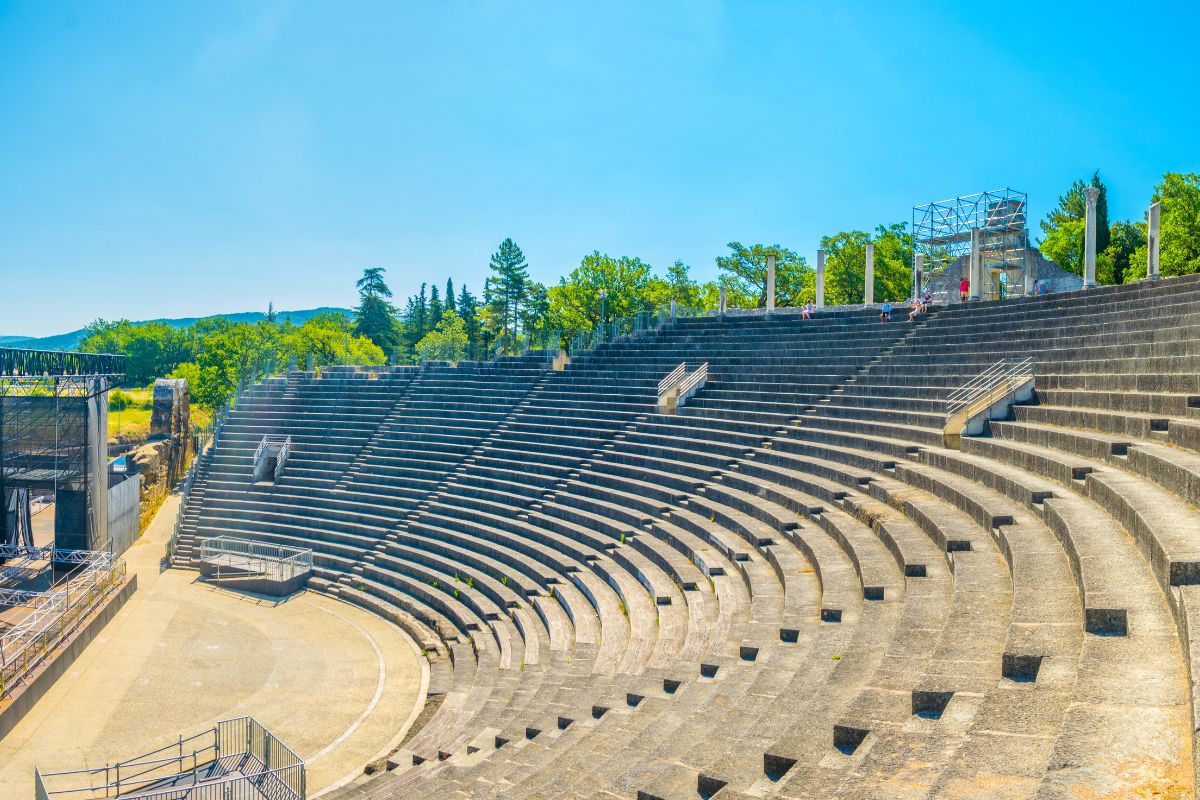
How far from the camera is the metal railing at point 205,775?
9680mm

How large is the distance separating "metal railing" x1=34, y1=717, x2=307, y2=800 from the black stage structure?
12.0 metres

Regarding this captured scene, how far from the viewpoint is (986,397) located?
1345 cm

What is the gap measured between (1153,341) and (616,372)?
14.5 metres

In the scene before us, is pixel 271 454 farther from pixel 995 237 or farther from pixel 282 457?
pixel 995 237

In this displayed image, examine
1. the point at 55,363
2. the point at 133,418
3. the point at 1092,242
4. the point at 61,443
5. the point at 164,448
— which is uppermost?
the point at 1092,242

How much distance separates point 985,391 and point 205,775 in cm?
1299

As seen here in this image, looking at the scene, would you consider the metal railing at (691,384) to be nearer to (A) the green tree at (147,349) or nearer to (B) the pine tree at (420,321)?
(B) the pine tree at (420,321)

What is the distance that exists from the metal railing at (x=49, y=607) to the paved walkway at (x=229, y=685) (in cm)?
61

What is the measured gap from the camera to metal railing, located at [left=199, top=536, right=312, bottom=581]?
20156mm

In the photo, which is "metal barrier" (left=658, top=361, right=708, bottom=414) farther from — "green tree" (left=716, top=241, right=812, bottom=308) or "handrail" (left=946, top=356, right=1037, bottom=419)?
"green tree" (left=716, top=241, right=812, bottom=308)

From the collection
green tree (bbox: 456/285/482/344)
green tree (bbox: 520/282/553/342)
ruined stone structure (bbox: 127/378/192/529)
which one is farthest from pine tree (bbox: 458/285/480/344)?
ruined stone structure (bbox: 127/378/192/529)

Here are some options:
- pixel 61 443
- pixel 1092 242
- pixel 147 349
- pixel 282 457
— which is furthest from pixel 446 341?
pixel 147 349

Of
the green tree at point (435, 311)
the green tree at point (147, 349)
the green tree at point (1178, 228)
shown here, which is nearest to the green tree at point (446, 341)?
the green tree at point (435, 311)

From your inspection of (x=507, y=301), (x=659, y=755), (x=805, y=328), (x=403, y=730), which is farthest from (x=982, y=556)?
(x=507, y=301)
